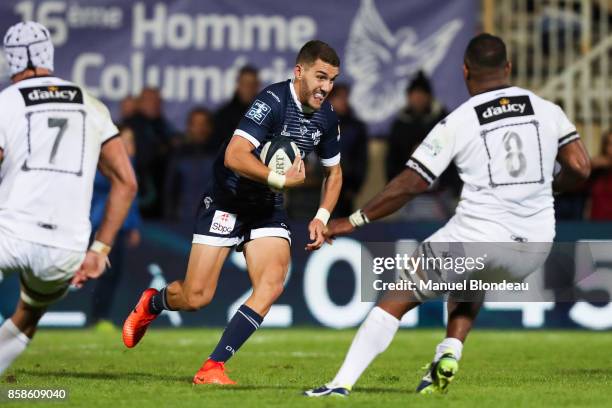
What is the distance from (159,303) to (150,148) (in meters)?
7.50

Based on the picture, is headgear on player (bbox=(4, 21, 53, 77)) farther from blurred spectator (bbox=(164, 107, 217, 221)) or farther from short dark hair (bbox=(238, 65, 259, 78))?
blurred spectator (bbox=(164, 107, 217, 221))

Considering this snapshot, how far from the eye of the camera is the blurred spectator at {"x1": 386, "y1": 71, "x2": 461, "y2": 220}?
1803 centimetres

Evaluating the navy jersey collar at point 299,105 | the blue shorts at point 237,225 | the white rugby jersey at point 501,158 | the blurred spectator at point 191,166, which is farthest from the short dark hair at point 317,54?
the blurred spectator at point 191,166

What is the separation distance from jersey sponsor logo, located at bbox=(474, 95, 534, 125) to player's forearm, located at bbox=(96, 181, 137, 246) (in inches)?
95.1

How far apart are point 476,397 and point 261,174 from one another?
2289 mm

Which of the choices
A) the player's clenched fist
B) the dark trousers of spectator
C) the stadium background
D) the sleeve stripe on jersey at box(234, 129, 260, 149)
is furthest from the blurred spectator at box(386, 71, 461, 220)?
the player's clenched fist

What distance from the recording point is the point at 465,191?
942 centimetres

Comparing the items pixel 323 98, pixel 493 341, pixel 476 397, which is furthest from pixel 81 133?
pixel 493 341

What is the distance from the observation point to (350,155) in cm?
1852

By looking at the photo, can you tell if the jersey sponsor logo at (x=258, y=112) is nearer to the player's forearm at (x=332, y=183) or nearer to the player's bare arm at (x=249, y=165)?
the player's bare arm at (x=249, y=165)

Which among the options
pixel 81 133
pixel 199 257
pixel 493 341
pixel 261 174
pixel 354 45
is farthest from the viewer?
pixel 354 45

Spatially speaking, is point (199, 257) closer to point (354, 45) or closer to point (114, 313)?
point (114, 313)

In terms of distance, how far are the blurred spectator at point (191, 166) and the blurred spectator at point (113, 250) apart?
3.06ft

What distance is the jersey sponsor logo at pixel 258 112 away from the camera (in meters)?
10.5
